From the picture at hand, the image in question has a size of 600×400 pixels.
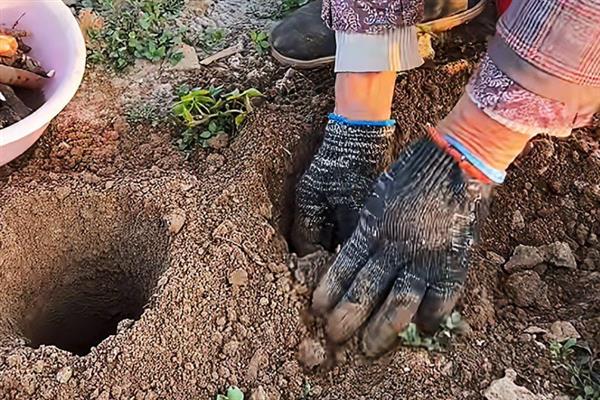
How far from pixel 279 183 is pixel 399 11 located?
437 mm

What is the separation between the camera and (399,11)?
5.59ft

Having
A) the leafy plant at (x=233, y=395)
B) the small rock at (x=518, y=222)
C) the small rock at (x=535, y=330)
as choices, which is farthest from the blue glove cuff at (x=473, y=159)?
the leafy plant at (x=233, y=395)

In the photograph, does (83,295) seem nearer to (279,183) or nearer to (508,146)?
(279,183)

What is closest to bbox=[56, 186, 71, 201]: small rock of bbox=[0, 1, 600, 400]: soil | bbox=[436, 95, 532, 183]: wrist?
bbox=[0, 1, 600, 400]: soil

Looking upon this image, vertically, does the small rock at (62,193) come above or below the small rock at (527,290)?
above

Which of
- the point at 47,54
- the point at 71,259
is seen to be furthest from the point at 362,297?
the point at 47,54

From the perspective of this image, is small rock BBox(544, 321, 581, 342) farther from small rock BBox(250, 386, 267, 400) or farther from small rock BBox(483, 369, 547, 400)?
small rock BBox(250, 386, 267, 400)

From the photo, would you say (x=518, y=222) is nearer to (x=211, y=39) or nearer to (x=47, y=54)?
(x=211, y=39)

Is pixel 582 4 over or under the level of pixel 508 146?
over

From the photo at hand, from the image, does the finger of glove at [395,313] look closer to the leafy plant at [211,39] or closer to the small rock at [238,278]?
the small rock at [238,278]

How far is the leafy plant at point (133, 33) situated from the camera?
2.10 m

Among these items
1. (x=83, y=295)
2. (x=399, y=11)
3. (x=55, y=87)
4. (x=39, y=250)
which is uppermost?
(x=399, y=11)

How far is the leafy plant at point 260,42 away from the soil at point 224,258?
0.10 feet

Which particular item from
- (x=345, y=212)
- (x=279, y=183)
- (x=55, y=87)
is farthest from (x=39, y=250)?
(x=345, y=212)
